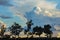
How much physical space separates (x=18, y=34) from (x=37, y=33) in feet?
25.9

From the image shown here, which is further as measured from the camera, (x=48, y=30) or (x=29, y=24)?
(x=48, y=30)

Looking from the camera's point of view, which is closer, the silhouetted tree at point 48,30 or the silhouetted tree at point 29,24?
the silhouetted tree at point 29,24

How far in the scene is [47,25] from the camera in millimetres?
71938

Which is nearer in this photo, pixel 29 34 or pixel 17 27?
pixel 29 34

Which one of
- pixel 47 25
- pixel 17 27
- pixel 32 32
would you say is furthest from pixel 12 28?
pixel 47 25

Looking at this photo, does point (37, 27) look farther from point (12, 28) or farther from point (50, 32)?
point (12, 28)

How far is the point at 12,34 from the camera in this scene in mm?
69188

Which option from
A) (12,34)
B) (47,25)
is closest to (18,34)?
(12,34)

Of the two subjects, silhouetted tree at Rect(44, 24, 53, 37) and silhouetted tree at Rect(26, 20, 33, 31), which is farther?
silhouetted tree at Rect(44, 24, 53, 37)

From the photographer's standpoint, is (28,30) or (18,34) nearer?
(28,30)

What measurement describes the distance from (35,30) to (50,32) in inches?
276

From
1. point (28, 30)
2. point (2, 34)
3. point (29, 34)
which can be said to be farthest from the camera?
point (2, 34)

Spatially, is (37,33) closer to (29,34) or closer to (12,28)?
(29,34)

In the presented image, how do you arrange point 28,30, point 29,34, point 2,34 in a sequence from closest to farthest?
point 28,30
point 29,34
point 2,34
